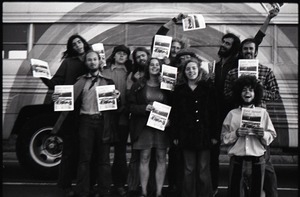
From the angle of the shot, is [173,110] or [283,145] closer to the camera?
[173,110]

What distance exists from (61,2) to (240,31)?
2745 mm

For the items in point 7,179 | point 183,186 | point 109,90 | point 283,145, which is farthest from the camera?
point 7,179

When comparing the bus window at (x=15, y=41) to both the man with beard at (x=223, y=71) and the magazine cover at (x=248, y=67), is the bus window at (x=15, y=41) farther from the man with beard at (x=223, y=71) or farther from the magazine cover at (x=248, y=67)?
the magazine cover at (x=248, y=67)

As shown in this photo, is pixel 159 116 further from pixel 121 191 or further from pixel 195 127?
pixel 121 191

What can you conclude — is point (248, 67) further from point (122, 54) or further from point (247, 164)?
point (122, 54)

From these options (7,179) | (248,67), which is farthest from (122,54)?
(7,179)

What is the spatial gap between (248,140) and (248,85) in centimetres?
61

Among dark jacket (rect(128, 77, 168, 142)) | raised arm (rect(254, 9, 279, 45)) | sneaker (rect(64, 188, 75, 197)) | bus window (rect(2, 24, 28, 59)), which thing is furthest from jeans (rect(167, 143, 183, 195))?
bus window (rect(2, 24, 28, 59))

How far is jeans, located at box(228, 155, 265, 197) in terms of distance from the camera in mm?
5477

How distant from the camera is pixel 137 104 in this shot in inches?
248

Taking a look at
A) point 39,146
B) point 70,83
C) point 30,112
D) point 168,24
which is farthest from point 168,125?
point 30,112

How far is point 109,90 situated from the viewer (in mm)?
6406

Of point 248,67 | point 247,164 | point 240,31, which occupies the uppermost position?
point 240,31

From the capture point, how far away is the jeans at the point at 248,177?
548 centimetres
